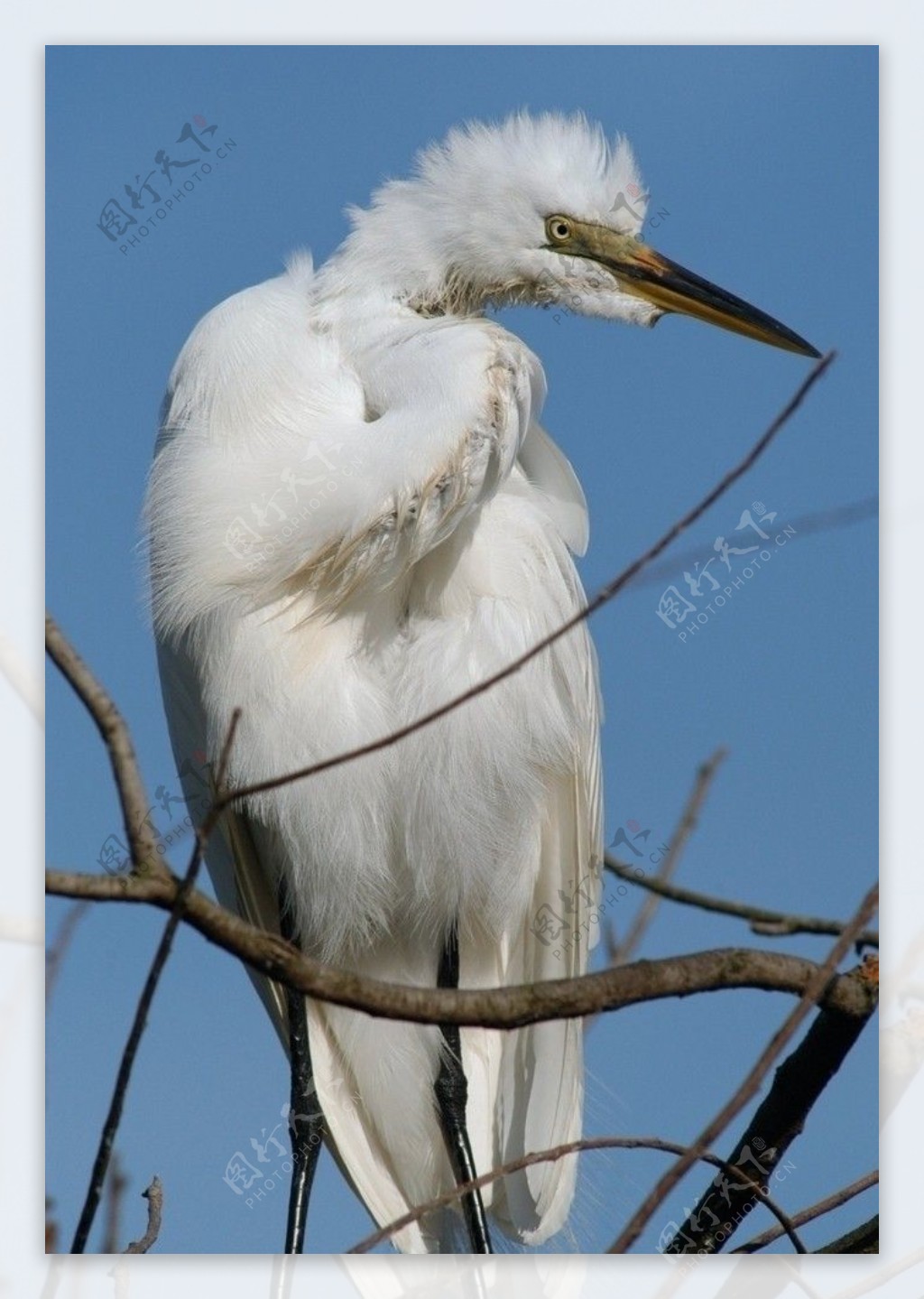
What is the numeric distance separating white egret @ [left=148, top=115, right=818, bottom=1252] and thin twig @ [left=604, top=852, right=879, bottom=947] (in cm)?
30

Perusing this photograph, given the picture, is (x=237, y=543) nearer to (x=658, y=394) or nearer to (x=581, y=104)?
(x=658, y=394)

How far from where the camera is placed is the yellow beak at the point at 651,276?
201 centimetres

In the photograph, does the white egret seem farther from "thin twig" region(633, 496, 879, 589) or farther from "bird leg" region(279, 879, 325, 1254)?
"thin twig" region(633, 496, 879, 589)

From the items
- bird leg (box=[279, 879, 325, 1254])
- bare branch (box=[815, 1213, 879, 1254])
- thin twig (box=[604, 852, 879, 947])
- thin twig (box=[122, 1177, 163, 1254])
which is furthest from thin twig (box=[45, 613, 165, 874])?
bare branch (box=[815, 1213, 879, 1254])

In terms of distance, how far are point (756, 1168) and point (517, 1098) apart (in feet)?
2.00

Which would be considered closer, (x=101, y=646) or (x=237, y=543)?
(x=237, y=543)

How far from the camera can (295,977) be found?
1.28 m

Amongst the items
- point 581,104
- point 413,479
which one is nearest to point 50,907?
point 413,479

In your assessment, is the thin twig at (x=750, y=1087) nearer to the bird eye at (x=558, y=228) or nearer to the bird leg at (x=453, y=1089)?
the bird leg at (x=453, y=1089)

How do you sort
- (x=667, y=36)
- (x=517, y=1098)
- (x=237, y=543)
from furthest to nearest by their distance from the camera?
1. (x=517, y=1098)
2. (x=667, y=36)
3. (x=237, y=543)

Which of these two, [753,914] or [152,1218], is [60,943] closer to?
[152,1218]

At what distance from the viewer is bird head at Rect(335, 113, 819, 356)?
78.7 inches

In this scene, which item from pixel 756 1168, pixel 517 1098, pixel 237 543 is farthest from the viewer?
pixel 517 1098

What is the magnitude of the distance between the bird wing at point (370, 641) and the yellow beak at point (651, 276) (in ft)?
0.54
